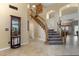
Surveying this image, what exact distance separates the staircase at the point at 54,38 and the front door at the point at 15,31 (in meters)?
1.20

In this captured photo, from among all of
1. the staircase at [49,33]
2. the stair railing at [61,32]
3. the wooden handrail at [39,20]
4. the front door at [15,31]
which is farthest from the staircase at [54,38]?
the front door at [15,31]

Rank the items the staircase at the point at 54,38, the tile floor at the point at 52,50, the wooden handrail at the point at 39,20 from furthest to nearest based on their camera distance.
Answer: the wooden handrail at the point at 39,20 → the staircase at the point at 54,38 → the tile floor at the point at 52,50

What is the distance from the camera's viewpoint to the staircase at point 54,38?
5.14 meters

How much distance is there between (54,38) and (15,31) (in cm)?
150

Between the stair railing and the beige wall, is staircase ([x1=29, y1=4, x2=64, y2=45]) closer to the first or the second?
the stair railing

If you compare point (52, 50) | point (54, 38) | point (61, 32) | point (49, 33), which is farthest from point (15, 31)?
point (61, 32)

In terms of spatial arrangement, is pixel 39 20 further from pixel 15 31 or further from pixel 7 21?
pixel 7 21

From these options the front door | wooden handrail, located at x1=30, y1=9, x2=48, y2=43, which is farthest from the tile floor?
the front door

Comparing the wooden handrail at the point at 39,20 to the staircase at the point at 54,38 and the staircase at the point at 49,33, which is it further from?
the staircase at the point at 54,38

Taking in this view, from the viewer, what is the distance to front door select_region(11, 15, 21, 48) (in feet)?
18.8

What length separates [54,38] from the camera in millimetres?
5363

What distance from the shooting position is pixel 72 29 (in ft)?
15.8

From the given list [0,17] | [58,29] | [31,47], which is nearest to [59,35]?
[58,29]

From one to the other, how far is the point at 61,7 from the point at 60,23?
1.68 feet
